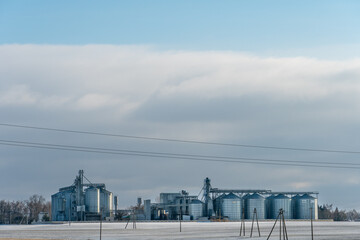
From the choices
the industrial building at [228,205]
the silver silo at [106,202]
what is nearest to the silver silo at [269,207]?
the industrial building at [228,205]

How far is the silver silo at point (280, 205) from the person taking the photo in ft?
501

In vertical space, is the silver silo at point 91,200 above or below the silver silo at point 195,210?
above

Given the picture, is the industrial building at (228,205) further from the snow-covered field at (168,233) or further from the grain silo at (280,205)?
the snow-covered field at (168,233)

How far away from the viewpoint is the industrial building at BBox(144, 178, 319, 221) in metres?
150

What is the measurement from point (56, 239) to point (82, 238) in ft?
8.43

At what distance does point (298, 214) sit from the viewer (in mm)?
153625

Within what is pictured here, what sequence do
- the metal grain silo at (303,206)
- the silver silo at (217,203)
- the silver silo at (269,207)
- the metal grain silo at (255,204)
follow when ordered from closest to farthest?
the metal grain silo at (255,204)
the silver silo at (217,203)
the metal grain silo at (303,206)
the silver silo at (269,207)

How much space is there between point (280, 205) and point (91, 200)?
46.0 meters

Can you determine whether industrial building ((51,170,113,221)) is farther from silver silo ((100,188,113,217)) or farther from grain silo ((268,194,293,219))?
grain silo ((268,194,293,219))

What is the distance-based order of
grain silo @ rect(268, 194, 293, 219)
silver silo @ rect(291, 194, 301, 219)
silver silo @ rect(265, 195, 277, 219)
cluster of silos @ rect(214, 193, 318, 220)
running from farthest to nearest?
silver silo @ rect(265, 195, 277, 219), silver silo @ rect(291, 194, 301, 219), grain silo @ rect(268, 194, 293, 219), cluster of silos @ rect(214, 193, 318, 220)

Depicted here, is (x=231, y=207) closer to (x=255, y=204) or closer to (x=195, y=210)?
(x=255, y=204)

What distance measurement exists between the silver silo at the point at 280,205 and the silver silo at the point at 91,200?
42965mm

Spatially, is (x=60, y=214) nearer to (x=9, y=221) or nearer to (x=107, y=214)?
(x=107, y=214)

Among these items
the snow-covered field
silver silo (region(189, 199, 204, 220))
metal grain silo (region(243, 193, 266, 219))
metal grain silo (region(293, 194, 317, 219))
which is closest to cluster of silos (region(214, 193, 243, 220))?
metal grain silo (region(243, 193, 266, 219))
